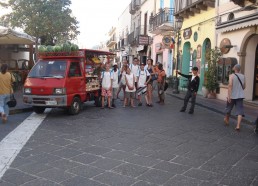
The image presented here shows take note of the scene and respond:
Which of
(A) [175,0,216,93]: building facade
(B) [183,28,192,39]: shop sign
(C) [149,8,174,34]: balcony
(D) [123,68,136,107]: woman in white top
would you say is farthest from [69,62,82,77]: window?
(C) [149,8,174,34]: balcony

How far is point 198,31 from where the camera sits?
1936 cm

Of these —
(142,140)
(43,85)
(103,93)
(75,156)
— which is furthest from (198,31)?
(75,156)

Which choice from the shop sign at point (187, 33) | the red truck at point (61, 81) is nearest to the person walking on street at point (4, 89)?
the red truck at point (61, 81)

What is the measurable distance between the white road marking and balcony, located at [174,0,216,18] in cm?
1118

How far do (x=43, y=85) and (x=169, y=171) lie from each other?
572cm

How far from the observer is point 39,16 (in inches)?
1167

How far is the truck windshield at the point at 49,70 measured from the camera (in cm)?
1018

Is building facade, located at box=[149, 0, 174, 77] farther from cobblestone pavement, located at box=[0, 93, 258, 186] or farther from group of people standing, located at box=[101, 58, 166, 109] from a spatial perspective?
cobblestone pavement, located at box=[0, 93, 258, 186]

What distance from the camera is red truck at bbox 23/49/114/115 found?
384 inches

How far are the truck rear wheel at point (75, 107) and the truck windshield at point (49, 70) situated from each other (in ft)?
2.85

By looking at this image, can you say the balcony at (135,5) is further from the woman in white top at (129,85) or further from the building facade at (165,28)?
the woman in white top at (129,85)

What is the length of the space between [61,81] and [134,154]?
15.0 feet

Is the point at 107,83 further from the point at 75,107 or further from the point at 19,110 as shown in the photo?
the point at 19,110

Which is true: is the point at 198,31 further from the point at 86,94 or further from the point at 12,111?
the point at 12,111
